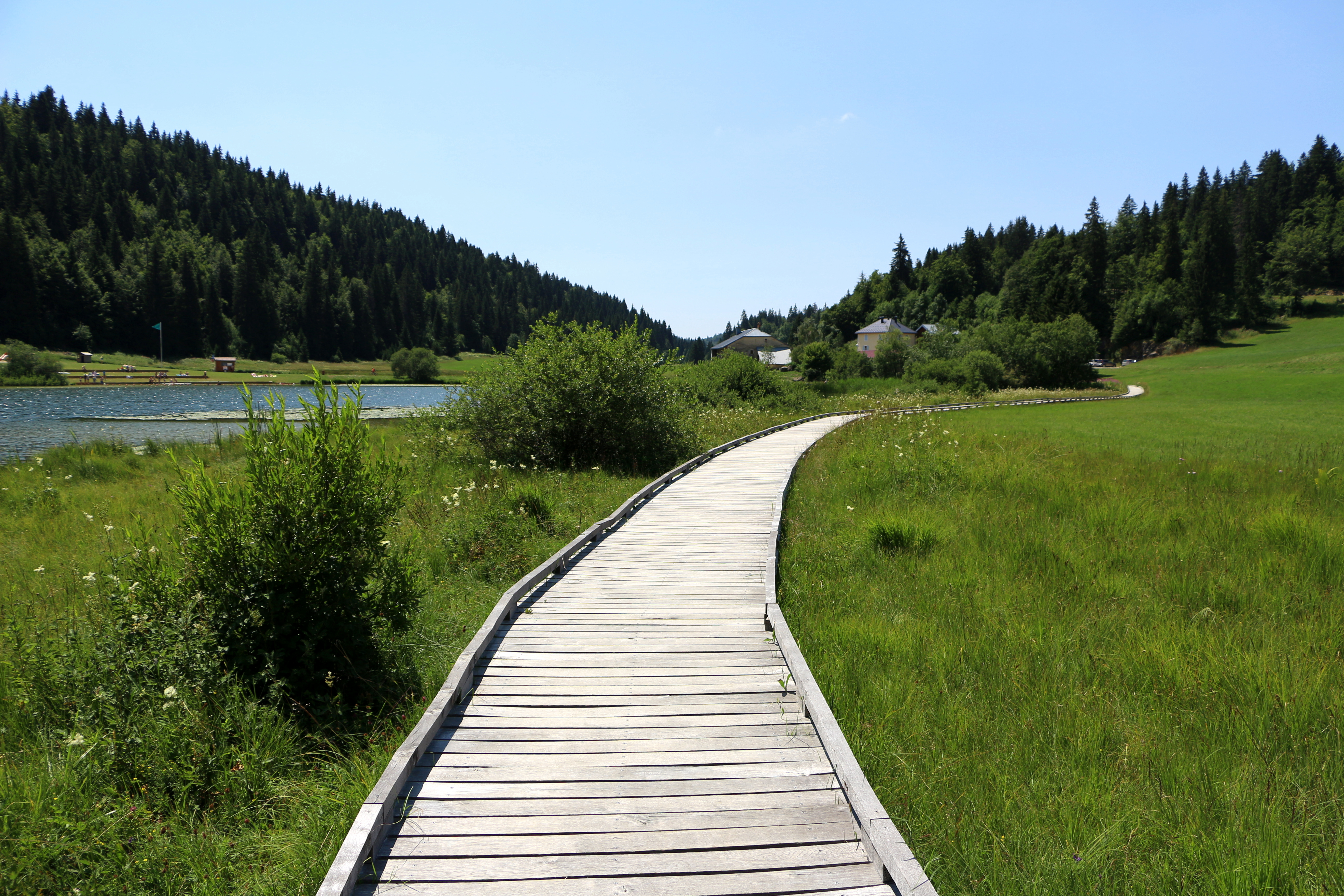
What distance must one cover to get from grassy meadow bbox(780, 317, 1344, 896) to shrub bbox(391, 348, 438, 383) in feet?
309

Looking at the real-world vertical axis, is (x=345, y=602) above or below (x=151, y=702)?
above

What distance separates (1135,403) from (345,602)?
48.2 m

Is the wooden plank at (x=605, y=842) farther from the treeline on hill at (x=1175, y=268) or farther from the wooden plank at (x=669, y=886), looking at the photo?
the treeline on hill at (x=1175, y=268)

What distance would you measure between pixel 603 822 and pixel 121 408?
5629 cm

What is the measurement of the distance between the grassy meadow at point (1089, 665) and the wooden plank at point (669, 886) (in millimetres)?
572

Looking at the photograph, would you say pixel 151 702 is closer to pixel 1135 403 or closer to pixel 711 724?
pixel 711 724

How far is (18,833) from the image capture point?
3.69 meters

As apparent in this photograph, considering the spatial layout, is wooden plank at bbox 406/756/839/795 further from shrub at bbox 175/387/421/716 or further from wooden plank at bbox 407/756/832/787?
shrub at bbox 175/387/421/716

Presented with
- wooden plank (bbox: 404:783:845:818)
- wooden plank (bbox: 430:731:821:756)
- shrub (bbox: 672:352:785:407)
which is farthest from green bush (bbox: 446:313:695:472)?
shrub (bbox: 672:352:785:407)

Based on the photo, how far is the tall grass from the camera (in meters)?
3.45

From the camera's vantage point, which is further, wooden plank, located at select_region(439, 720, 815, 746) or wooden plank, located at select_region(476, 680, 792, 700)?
wooden plank, located at select_region(476, 680, 792, 700)

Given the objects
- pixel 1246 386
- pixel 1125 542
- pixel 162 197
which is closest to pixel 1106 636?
pixel 1125 542

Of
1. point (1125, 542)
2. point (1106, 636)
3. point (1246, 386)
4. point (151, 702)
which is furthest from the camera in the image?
point (1246, 386)

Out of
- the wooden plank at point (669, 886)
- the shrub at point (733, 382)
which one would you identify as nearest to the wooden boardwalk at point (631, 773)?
the wooden plank at point (669, 886)
